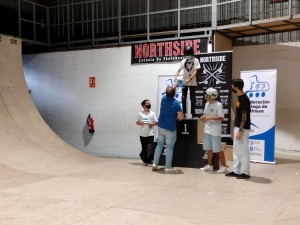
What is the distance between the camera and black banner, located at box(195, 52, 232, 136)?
775 centimetres

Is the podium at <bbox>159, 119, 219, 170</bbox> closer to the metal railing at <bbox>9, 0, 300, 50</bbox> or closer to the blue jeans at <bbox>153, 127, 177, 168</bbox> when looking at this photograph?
the blue jeans at <bbox>153, 127, 177, 168</bbox>

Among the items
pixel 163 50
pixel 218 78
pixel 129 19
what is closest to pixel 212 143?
pixel 218 78

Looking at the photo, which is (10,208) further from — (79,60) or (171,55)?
(79,60)

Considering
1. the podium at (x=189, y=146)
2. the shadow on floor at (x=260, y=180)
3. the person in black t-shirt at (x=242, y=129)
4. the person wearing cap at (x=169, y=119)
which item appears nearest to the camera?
the shadow on floor at (x=260, y=180)

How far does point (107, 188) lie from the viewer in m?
5.35

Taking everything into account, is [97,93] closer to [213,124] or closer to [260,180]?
[213,124]

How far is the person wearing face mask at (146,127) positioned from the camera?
750cm

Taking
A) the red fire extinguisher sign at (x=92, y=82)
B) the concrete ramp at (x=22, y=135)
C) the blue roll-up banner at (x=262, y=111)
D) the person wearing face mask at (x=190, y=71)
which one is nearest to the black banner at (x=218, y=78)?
the blue roll-up banner at (x=262, y=111)

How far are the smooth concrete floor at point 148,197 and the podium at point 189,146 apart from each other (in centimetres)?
27

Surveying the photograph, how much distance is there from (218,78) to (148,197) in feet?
12.8

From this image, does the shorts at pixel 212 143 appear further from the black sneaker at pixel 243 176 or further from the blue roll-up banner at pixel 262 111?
the blue roll-up banner at pixel 262 111

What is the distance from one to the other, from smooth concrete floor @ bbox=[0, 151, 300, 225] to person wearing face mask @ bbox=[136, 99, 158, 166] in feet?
2.43

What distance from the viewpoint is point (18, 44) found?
30.6ft

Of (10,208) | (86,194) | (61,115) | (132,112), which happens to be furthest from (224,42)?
(10,208)
